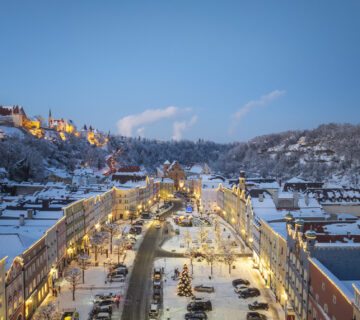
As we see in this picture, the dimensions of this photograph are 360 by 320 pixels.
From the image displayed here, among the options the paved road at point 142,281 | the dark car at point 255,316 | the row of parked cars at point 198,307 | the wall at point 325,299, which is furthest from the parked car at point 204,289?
the wall at point 325,299

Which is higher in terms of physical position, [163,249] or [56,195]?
[56,195]

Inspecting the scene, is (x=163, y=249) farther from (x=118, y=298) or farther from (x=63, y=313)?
(x=63, y=313)

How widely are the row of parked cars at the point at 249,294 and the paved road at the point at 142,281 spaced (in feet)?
30.0

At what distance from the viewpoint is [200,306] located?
1206 inches

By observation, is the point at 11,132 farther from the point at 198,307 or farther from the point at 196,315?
the point at 196,315

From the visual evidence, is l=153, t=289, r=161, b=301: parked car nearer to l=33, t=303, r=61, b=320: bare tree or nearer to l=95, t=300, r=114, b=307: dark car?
l=95, t=300, r=114, b=307: dark car

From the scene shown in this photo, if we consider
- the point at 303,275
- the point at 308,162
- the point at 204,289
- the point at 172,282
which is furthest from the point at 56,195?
the point at 308,162

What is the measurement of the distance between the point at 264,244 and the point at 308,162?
150 m

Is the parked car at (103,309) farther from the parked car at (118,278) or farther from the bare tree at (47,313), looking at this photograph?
the parked car at (118,278)

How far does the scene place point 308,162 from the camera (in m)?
177

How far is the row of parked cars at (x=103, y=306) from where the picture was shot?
95.2 ft

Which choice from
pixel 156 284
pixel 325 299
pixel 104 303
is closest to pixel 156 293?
pixel 156 284

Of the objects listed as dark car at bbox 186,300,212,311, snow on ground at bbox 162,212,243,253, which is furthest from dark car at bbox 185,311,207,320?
snow on ground at bbox 162,212,243,253

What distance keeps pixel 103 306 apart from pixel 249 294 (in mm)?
14051
